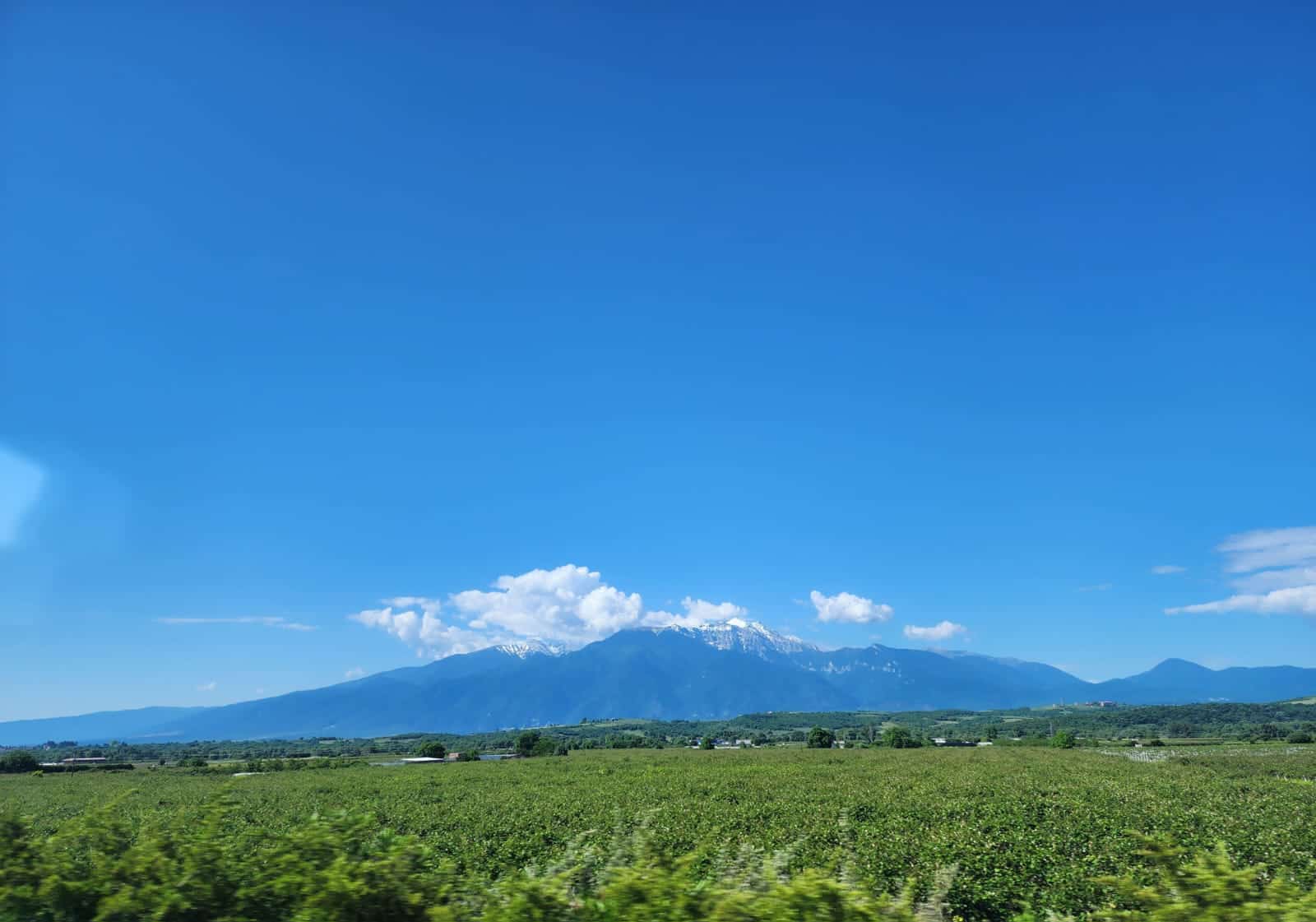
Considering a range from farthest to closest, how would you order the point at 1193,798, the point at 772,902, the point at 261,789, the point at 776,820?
the point at 261,789
the point at 1193,798
the point at 776,820
the point at 772,902

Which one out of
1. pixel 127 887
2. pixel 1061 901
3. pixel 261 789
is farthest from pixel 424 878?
pixel 261 789

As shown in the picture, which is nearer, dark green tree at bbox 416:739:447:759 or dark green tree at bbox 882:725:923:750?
dark green tree at bbox 882:725:923:750

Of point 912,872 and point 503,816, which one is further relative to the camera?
point 503,816

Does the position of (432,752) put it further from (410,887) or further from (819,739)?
(410,887)

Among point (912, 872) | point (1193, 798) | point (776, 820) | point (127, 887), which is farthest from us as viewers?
point (1193, 798)

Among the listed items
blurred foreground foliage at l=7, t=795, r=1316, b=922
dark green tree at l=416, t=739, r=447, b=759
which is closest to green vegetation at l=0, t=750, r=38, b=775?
dark green tree at l=416, t=739, r=447, b=759

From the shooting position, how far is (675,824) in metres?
29.0

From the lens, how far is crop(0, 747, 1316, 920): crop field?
1090cm

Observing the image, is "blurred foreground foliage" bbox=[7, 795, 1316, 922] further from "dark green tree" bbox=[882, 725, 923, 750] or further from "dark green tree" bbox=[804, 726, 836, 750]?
"dark green tree" bbox=[804, 726, 836, 750]

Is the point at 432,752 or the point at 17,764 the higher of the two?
the point at 17,764

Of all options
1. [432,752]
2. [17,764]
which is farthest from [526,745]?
[17,764]

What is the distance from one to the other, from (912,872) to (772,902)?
17.1 metres

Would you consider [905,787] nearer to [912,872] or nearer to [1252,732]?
[912,872]

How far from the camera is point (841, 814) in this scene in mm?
31578
